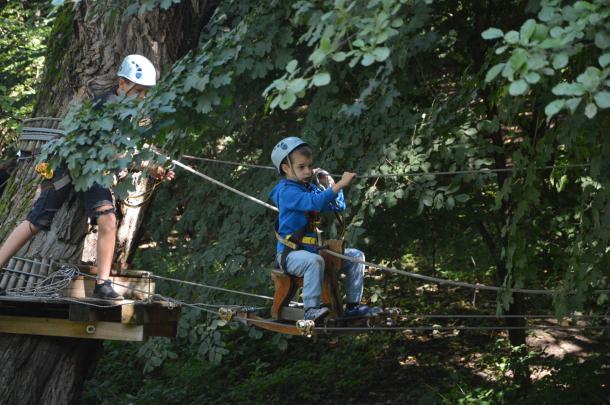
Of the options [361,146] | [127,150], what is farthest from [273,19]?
[361,146]

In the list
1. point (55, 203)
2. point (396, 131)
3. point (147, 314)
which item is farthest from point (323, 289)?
point (55, 203)

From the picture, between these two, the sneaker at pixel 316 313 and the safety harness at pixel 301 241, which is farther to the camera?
the safety harness at pixel 301 241

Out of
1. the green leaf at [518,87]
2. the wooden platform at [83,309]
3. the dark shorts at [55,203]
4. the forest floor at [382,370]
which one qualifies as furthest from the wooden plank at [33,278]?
the green leaf at [518,87]

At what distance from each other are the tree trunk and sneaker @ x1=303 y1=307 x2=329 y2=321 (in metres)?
2.04

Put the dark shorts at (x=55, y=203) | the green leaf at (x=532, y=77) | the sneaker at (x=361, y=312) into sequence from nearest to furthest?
1. the green leaf at (x=532, y=77)
2. the sneaker at (x=361, y=312)
3. the dark shorts at (x=55, y=203)

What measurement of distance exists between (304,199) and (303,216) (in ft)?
0.60

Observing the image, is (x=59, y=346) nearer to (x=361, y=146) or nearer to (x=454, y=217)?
Result: (x=361, y=146)

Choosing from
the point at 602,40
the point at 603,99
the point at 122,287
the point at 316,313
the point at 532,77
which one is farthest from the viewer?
the point at 122,287

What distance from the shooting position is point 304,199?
544 cm

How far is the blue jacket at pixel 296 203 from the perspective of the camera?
5414mm

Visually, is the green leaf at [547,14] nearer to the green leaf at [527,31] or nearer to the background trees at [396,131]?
the background trees at [396,131]

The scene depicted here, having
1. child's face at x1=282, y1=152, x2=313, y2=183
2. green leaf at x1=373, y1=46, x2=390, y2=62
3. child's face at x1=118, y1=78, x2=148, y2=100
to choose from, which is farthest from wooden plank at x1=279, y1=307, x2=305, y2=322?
green leaf at x1=373, y1=46, x2=390, y2=62

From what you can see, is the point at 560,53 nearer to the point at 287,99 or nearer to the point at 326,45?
the point at 326,45

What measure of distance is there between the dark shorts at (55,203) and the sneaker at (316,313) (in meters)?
1.68
